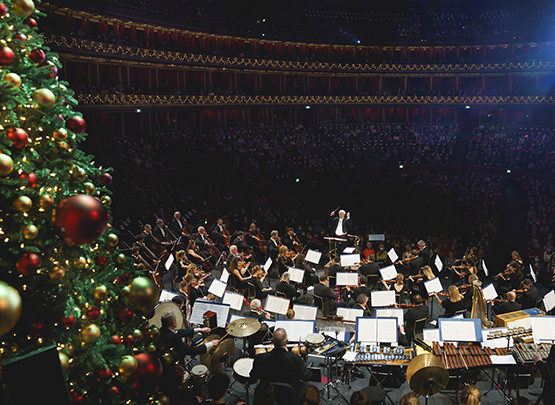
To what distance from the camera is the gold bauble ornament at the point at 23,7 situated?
369 centimetres

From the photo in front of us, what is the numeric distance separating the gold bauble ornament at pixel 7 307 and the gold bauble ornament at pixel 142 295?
4.25 feet

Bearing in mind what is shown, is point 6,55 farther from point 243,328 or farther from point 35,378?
point 243,328

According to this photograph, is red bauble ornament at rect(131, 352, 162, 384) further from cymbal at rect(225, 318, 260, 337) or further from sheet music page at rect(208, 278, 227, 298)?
sheet music page at rect(208, 278, 227, 298)

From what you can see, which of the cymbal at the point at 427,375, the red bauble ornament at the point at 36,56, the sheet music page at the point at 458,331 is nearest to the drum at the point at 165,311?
the cymbal at the point at 427,375

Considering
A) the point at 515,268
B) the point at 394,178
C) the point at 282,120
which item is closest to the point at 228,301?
the point at 515,268

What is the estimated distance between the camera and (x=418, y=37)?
107 ft

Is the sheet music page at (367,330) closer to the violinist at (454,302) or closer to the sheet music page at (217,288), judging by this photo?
the violinist at (454,302)

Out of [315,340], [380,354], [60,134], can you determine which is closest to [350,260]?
[380,354]

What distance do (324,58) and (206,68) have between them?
9445 millimetres

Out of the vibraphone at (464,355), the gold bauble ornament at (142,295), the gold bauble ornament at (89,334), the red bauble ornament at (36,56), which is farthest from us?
the vibraphone at (464,355)

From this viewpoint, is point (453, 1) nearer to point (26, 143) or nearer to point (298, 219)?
point (298, 219)

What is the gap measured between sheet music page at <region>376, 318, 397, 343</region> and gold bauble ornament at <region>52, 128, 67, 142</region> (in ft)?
19.5

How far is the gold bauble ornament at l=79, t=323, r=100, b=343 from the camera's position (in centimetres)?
404

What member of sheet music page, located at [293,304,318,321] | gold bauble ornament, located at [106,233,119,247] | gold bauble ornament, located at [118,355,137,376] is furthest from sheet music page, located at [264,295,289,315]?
gold bauble ornament, located at [106,233,119,247]
